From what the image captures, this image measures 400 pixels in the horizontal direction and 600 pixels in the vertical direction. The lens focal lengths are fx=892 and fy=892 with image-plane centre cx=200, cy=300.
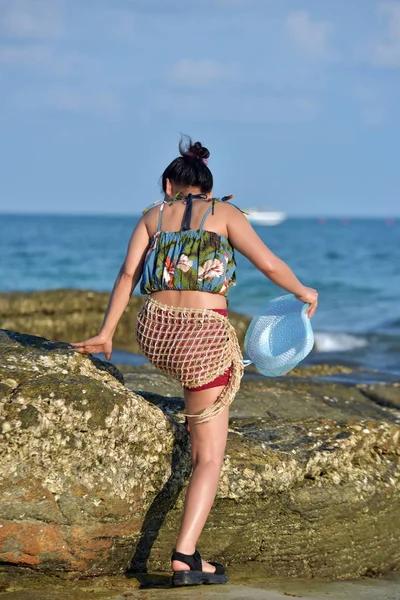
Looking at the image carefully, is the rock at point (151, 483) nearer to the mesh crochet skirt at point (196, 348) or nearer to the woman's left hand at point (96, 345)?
the woman's left hand at point (96, 345)

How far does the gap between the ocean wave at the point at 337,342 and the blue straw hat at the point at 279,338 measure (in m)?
11.6

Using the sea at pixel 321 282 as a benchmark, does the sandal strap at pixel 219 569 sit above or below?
below

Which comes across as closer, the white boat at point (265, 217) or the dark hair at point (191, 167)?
the dark hair at point (191, 167)

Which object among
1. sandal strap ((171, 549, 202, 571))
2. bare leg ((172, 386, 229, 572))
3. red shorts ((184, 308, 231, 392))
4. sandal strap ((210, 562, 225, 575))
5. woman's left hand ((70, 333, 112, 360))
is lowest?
sandal strap ((210, 562, 225, 575))

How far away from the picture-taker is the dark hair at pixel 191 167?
4758 millimetres

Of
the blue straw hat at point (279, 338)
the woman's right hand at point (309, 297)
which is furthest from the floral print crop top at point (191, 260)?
the blue straw hat at point (279, 338)

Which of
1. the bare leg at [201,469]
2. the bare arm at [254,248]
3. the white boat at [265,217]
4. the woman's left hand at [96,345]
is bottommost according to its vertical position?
the bare leg at [201,469]

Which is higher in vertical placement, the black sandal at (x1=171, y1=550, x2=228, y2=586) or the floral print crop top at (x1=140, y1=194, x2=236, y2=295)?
the floral print crop top at (x1=140, y1=194, x2=236, y2=295)

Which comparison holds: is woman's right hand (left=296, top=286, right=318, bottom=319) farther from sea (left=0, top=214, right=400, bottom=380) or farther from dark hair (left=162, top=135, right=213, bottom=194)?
sea (left=0, top=214, right=400, bottom=380)

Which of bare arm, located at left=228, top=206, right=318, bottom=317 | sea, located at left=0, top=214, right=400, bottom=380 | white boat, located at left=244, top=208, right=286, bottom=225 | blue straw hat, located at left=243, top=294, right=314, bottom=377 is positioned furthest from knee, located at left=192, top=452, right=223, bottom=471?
white boat, located at left=244, top=208, right=286, bottom=225

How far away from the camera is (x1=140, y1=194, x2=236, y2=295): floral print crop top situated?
465 cm

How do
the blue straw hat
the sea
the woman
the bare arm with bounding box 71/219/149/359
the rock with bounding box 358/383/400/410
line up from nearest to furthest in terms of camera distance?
the woman
the bare arm with bounding box 71/219/149/359
the blue straw hat
the rock with bounding box 358/383/400/410
the sea

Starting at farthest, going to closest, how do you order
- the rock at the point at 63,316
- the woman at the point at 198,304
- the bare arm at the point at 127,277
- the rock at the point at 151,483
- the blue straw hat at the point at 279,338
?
the rock at the point at 63,316 → the blue straw hat at the point at 279,338 → the bare arm at the point at 127,277 → the woman at the point at 198,304 → the rock at the point at 151,483

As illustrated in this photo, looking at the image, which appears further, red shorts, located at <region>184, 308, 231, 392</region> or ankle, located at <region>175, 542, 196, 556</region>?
red shorts, located at <region>184, 308, 231, 392</region>
